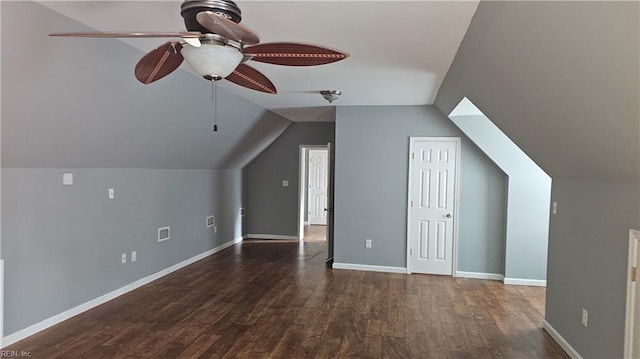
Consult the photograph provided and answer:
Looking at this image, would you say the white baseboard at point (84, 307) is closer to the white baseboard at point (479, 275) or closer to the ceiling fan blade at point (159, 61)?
the ceiling fan blade at point (159, 61)

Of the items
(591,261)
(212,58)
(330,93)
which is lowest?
(591,261)

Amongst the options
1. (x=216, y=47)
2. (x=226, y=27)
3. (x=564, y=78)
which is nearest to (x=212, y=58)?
(x=216, y=47)

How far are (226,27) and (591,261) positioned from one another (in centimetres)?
307

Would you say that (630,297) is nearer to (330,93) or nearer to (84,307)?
(330,93)

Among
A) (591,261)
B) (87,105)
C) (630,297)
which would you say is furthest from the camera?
(87,105)

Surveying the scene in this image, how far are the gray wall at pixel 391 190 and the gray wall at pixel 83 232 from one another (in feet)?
8.09

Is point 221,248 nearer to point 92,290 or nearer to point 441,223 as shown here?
point 92,290

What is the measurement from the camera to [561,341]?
343cm

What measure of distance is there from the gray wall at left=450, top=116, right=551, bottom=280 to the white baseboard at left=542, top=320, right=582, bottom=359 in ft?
5.01

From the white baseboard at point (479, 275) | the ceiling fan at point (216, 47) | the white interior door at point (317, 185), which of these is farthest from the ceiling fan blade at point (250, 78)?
the white interior door at point (317, 185)

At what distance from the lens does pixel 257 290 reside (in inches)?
191

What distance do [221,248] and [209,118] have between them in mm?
3007

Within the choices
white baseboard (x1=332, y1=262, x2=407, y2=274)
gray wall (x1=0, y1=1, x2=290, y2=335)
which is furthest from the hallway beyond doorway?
gray wall (x1=0, y1=1, x2=290, y2=335)

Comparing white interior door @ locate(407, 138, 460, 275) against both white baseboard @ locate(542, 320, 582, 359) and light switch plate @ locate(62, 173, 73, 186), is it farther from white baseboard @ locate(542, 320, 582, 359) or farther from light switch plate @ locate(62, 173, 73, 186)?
light switch plate @ locate(62, 173, 73, 186)
